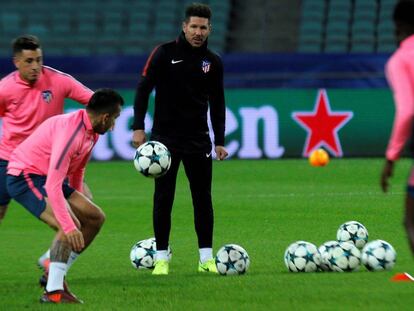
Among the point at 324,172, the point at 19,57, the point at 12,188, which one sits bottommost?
the point at 324,172

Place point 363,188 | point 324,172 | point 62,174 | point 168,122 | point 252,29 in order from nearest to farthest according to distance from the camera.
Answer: point 62,174 → point 168,122 → point 363,188 → point 324,172 → point 252,29

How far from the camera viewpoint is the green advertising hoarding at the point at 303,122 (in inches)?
827

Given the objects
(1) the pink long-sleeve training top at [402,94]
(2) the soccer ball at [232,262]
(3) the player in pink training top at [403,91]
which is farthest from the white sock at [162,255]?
(1) the pink long-sleeve training top at [402,94]

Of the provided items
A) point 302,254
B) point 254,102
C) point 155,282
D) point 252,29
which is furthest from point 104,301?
point 252,29

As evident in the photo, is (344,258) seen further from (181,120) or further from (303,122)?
(303,122)

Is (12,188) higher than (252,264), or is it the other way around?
(12,188)

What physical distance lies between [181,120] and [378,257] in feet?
6.86

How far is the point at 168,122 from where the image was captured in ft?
32.0

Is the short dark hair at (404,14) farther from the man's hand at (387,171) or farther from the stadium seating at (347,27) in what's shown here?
the stadium seating at (347,27)

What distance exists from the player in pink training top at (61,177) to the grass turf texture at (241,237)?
1.28 ft

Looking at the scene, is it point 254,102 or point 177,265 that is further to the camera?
point 254,102

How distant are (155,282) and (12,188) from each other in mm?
1535

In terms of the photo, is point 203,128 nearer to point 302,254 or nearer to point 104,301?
point 302,254

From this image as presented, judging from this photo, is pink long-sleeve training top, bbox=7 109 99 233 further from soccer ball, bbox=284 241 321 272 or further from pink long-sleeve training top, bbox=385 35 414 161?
pink long-sleeve training top, bbox=385 35 414 161
